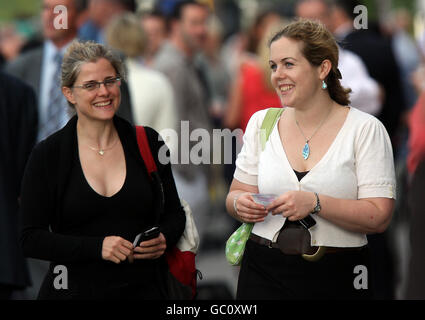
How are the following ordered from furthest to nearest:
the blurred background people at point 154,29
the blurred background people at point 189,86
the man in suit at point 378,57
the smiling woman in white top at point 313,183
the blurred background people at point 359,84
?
the blurred background people at point 154,29 < the man in suit at point 378,57 < the blurred background people at point 189,86 < the blurred background people at point 359,84 < the smiling woman in white top at point 313,183

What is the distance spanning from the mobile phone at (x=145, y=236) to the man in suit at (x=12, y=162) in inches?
64.5

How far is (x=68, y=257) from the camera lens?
4094mm

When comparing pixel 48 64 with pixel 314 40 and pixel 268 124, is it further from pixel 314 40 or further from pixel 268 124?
pixel 314 40

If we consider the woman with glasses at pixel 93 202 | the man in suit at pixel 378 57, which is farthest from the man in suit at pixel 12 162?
the man in suit at pixel 378 57

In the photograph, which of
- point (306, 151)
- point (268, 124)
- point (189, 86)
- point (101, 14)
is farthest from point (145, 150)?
point (101, 14)

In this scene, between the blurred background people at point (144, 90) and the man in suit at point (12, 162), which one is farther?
the blurred background people at point (144, 90)

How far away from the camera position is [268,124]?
167 inches

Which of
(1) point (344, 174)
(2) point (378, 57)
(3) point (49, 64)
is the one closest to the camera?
(1) point (344, 174)

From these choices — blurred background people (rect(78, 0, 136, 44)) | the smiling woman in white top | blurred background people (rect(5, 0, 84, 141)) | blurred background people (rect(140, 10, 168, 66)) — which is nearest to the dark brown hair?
the smiling woman in white top

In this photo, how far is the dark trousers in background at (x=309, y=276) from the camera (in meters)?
4.07

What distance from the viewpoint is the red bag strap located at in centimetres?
428

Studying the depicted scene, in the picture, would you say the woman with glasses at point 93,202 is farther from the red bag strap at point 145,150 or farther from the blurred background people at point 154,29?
the blurred background people at point 154,29

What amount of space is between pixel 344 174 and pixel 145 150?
3.04 feet

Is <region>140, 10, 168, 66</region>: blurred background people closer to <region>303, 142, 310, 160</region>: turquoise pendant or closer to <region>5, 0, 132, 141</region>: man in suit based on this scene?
<region>5, 0, 132, 141</region>: man in suit
